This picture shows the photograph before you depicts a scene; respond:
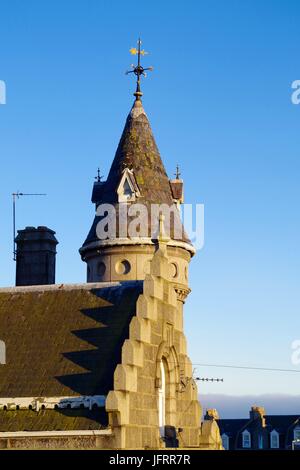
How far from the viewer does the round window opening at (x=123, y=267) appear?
162ft

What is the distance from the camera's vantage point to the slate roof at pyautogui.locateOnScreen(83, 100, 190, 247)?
51812 mm

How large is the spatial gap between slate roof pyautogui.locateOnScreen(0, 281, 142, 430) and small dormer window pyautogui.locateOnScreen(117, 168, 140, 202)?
17.0 m

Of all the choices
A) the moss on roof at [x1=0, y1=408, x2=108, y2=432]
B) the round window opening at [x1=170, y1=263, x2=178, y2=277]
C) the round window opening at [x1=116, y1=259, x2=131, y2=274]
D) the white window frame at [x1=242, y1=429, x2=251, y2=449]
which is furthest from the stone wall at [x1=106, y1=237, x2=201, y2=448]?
the white window frame at [x1=242, y1=429, x2=251, y2=449]

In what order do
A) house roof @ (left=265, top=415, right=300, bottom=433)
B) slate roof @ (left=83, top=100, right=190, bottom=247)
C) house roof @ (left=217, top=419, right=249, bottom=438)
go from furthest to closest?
1. house roof @ (left=217, top=419, right=249, bottom=438)
2. house roof @ (left=265, top=415, right=300, bottom=433)
3. slate roof @ (left=83, top=100, right=190, bottom=247)

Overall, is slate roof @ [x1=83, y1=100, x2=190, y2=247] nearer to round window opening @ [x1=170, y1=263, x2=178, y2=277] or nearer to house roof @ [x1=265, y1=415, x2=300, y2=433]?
round window opening @ [x1=170, y1=263, x2=178, y2=277]

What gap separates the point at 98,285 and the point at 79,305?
103 centimetres

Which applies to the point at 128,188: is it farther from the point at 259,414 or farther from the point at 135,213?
the point at 259,414

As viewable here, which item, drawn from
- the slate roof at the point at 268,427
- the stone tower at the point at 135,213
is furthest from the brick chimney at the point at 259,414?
the stone tower at the point at 135,213

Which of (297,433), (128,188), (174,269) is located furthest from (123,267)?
(297,433)

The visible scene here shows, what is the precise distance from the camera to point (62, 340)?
105ft

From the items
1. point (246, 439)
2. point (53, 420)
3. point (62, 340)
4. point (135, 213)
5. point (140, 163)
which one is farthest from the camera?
point (246, 439)

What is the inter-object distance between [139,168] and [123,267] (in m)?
5.86
